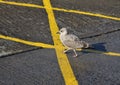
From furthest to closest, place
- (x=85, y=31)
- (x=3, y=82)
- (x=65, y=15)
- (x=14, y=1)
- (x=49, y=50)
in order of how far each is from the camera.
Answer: (x=14, y=1) → (x=65, y=15) → (x=85, y=31) → (x=49, y=50) → (x=3, y=82)

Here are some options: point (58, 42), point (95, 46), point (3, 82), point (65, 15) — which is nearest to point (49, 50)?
point (58, 42)

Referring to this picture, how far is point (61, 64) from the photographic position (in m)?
8.09

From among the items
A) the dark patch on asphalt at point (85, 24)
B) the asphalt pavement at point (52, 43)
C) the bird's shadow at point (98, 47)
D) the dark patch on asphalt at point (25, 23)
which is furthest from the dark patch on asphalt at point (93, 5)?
the bird's shadow at point (98, 47)

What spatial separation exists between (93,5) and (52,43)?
3820 mm

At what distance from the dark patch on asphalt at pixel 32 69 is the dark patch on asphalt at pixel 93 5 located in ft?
11.9

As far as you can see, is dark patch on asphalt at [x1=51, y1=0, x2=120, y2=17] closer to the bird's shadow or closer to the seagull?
the bird's shadow

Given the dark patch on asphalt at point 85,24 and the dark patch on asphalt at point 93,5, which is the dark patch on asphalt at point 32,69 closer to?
the dark patch on asphalt at point 85,24

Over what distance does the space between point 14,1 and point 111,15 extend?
2.92 m

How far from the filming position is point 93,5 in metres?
12.7

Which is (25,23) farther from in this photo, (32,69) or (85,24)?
(32,69)

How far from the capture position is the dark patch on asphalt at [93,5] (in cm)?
1209

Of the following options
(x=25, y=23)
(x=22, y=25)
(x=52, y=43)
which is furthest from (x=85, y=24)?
(x=52, y=43)

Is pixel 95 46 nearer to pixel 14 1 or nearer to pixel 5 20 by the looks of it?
pixel 5 20

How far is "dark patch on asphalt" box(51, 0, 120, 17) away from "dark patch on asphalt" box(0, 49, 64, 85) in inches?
142
